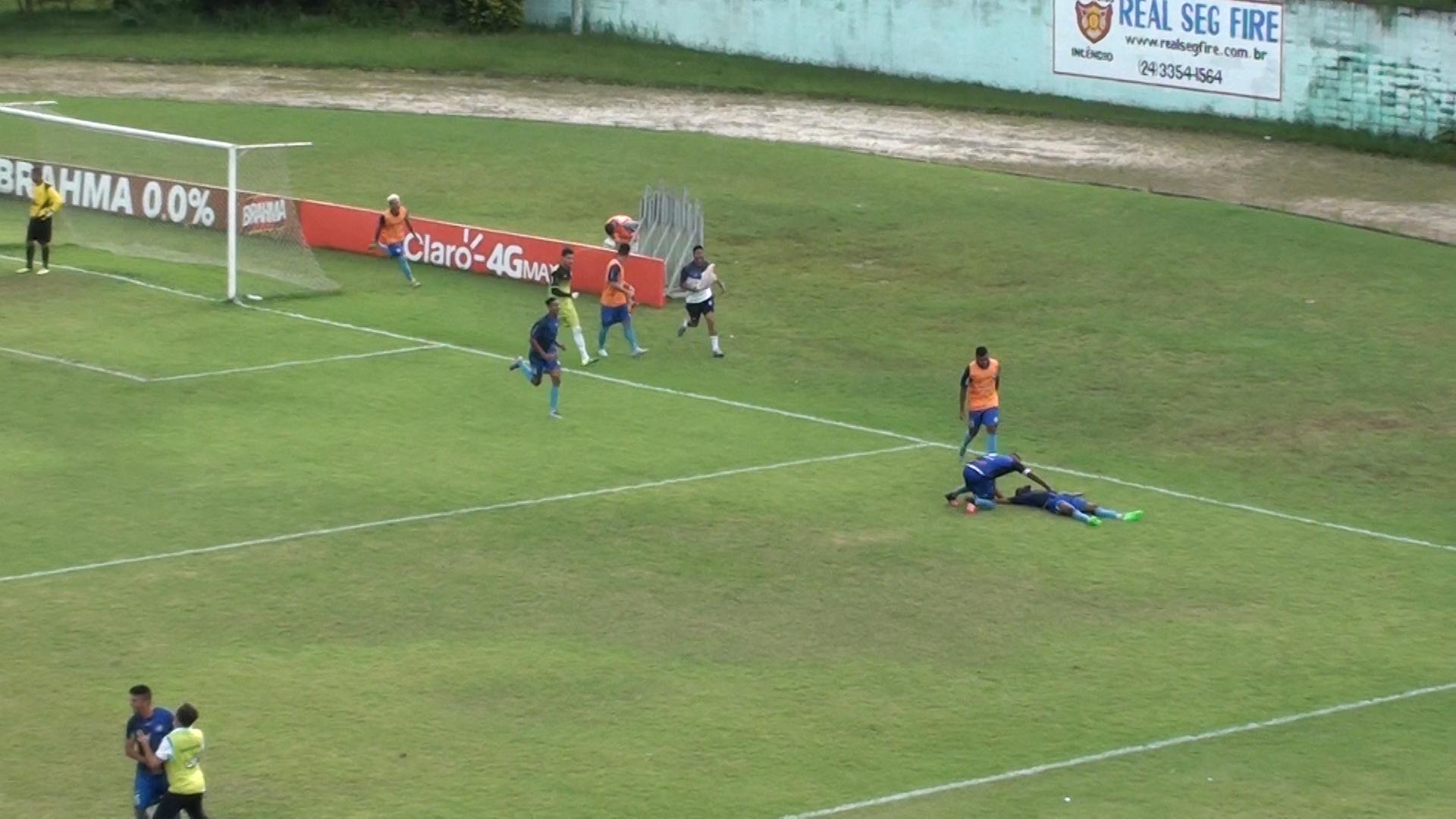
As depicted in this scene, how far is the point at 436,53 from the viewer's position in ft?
178

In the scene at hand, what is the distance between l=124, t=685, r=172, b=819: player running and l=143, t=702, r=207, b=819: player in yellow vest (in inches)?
2.9

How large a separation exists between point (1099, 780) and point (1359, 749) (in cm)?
261

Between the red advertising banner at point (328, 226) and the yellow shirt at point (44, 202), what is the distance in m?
2.73

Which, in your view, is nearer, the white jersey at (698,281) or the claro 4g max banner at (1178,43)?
the white jersey at (698,281)

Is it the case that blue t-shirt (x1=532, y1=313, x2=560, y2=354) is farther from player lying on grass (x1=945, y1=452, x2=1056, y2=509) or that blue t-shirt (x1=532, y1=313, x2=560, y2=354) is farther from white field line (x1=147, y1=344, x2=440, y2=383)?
player lying on grass (x1=945, y1=452, x2=1056, y2=509)

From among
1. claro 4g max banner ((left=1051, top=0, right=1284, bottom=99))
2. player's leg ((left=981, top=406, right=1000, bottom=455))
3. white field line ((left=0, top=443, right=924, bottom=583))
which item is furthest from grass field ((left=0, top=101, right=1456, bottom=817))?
claro 4g max banner ((left=1051, top=0, right=1284, bottom=99))

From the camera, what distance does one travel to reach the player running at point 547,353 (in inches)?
1148

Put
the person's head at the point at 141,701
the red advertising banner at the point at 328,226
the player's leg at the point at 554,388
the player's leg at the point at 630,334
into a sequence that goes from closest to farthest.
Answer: the person's head at the point at 141,701
the player's leg at the point at 554,388
the player's leg at the point at 630,334
the red advertising banner at the point at 328,226

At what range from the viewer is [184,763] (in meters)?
16.3

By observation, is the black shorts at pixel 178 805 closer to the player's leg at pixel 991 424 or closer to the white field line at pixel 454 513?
the white field line at pixel 454 513

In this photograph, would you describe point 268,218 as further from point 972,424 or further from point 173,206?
point 972,424

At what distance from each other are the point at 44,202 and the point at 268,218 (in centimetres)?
396

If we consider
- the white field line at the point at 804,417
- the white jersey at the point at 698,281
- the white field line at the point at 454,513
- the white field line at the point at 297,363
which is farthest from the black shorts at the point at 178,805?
the white jersey at the point at 698,281

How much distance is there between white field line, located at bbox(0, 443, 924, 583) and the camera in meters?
23.7
